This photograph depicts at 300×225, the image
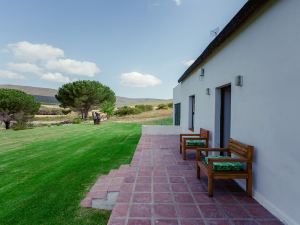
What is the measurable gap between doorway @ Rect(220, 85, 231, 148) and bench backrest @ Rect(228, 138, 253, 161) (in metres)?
1.41

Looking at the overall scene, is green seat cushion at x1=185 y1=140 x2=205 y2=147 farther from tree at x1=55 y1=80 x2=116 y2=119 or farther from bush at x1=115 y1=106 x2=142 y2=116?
tree at x1=55 y1=80 x2=116 y2=119

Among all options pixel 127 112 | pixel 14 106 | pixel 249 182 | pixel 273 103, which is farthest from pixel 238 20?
pixel 127 112

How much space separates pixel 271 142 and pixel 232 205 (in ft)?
3.59

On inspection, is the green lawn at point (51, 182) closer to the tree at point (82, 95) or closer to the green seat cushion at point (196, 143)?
the green seat cushion at point (196, 143)

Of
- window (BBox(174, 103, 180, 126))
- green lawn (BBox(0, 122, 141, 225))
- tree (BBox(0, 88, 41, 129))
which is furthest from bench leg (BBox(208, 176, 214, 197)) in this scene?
tree (BBox(0, 88, 41, 129))

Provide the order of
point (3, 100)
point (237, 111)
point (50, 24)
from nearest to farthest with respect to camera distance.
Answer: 1. point (237, 111)
2. point (50, 24)
3. point (3, 100)

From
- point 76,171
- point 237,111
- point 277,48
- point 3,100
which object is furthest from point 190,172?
point 3,100

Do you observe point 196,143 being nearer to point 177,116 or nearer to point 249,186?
point 249,186

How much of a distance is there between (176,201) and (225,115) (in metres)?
3.26

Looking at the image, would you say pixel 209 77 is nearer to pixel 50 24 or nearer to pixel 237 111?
pixel 237 111

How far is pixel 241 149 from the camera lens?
4254 mm

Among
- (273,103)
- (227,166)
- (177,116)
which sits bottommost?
(227,166)

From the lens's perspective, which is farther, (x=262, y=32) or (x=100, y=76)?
(x=100, y=76)

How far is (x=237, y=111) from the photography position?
15.6ft
